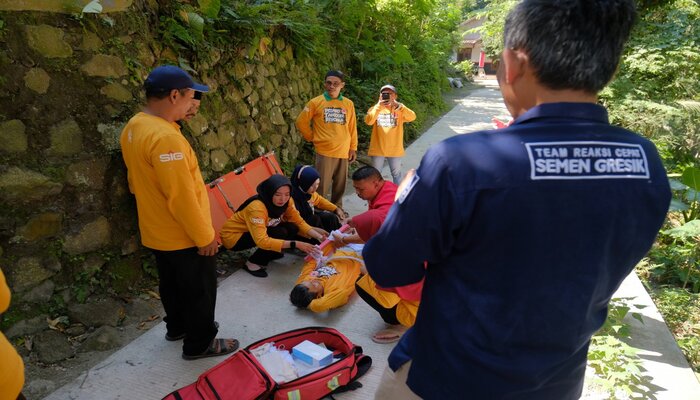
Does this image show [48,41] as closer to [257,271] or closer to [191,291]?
[191,291]

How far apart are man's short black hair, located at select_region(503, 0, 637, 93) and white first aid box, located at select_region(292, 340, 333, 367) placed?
83.1 inches

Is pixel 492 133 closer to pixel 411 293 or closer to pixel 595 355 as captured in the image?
pixel 411 293

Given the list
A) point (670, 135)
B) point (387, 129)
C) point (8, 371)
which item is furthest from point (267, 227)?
point (670, 135)

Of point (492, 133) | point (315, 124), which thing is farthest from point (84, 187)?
point (492, 133)

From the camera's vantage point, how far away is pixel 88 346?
2.86 meters

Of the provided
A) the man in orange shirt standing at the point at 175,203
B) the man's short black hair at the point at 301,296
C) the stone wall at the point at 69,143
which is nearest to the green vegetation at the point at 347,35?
the stone wall at the point at 69,143

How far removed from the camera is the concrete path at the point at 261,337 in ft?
8.41

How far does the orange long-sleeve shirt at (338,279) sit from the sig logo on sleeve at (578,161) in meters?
2.55

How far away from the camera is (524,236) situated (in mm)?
935

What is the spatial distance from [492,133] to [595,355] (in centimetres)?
242

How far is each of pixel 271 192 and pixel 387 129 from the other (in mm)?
2271

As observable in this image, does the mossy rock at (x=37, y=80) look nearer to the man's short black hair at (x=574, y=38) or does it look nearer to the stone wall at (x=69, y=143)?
the stone wall at (x=69, y=143)

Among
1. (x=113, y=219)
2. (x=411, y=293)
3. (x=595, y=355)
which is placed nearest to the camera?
(x=411, y=293)

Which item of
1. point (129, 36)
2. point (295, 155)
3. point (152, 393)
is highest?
point (129, 36)
